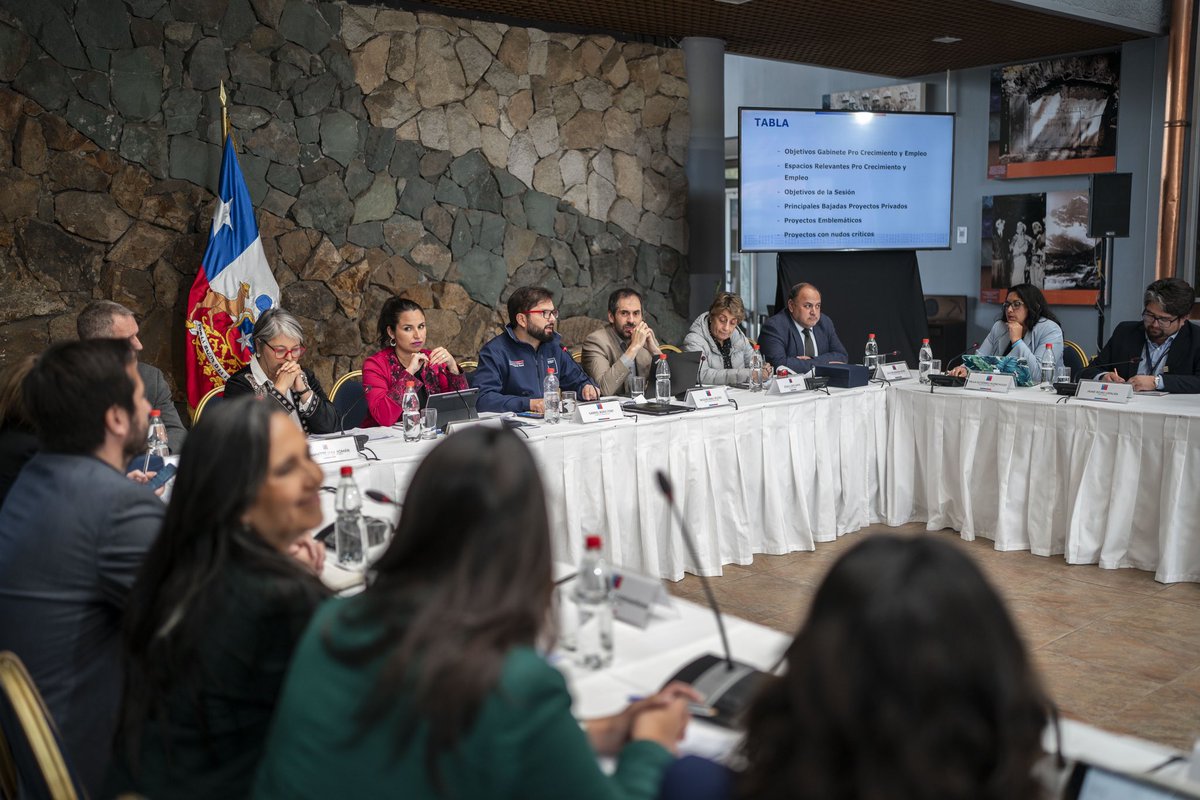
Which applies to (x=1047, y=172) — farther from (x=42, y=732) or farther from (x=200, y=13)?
(x=42, y=732)

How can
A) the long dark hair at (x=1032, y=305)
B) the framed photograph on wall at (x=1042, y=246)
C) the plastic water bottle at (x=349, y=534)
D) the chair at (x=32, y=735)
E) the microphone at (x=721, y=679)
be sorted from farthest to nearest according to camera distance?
1. the framed photograph on wall at (x=1042, y=246)
2. the long dark hair at (x=1032, y=305)
3. the plastic water bottle at (x=349, y=534)
4. the microphone at (x=721, y=679)
5. the chair at (x=32, y=735)

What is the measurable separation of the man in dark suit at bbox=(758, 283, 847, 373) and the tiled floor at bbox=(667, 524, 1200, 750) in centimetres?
104

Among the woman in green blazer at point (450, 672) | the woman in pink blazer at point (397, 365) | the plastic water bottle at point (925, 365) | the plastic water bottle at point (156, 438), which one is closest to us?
the woman in green blazer at point (450, 672)

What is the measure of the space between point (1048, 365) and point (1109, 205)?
2.11 metres

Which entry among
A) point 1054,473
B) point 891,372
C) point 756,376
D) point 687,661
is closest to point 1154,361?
point 1054,473

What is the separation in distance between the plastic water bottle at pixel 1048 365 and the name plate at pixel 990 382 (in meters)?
0.23

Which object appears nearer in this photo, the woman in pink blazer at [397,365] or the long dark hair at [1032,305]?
the woman in pink blazer at [397,365]

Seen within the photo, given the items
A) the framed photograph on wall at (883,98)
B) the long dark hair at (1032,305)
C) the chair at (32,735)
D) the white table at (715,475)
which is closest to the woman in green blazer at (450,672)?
the chair at (32,735)

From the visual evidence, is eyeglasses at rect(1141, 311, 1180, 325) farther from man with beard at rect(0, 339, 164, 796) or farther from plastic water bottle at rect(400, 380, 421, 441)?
man with beard at rect(0, 339, 164, 796)

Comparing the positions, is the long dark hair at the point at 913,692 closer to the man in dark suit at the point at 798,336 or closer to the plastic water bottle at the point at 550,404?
the plastic water bottle at the point at 550,404

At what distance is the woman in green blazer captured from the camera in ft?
3.05

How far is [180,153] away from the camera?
15.0ft

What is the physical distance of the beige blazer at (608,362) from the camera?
461cm

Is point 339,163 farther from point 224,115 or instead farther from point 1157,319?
point 1157,319
